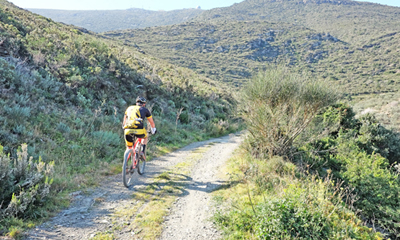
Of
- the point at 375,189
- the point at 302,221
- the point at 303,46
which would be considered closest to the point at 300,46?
the point at 303,46

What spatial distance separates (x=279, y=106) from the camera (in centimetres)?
692

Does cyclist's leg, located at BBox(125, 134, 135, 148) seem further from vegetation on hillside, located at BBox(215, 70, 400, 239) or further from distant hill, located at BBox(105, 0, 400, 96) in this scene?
distant hill, located at BBox(105, 0, 400, 96)

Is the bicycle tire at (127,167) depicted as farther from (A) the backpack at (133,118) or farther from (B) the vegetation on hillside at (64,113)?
(B) the vegetation on hillside at (64,113)

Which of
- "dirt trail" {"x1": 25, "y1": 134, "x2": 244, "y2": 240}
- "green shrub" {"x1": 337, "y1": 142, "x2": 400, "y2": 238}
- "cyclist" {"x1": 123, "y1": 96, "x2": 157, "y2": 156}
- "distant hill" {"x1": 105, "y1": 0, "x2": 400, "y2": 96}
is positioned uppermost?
"distant hill" {"x1": 105, "y1": 0, "x2": 400, "y2": 96}

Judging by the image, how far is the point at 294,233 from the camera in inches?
131

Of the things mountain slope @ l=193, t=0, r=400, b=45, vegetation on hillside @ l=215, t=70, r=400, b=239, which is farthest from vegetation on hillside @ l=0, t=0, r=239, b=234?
mountain slope @ l=193, t=0, r=400, b=45

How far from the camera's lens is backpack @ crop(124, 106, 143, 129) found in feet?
17.6

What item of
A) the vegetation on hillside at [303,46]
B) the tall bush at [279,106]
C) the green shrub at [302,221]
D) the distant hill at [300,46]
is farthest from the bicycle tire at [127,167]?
the distant hill at [300,46]

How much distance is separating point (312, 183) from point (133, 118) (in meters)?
4.35

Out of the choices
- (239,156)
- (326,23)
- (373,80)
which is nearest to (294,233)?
(239,156)

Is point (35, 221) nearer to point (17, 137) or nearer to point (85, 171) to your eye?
point (85, 171)

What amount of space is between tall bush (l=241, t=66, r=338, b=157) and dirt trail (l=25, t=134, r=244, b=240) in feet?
7.11

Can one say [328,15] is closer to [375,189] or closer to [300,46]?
[300,46]

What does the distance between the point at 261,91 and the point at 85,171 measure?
6461mm
